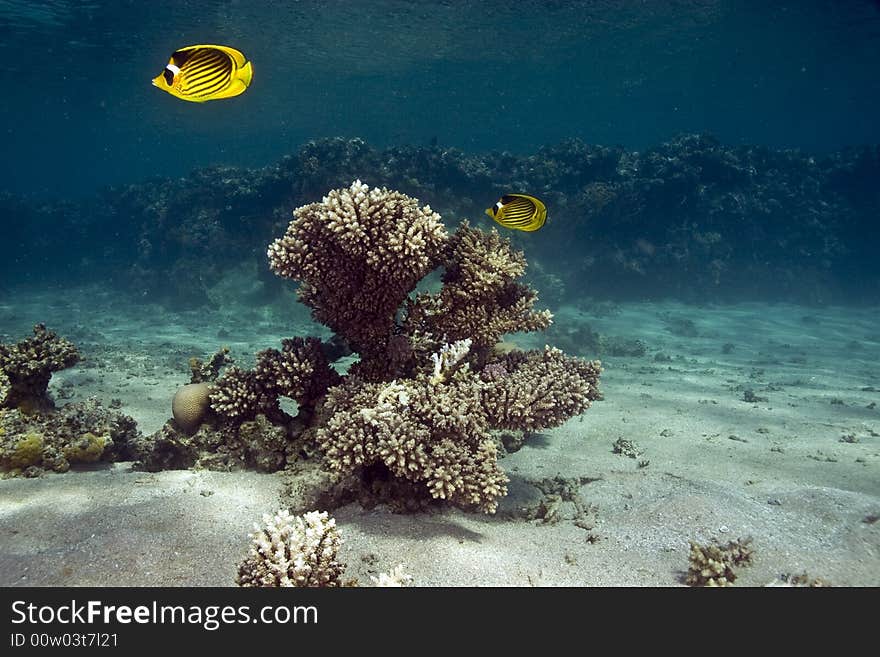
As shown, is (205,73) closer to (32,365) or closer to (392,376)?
(392,376)

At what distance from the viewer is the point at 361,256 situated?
476 cm

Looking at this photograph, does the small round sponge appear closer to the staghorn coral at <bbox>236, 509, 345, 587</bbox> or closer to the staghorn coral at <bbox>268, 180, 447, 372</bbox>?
the staghorn coral at <bbox>268, 180, 447, 372</bbox>

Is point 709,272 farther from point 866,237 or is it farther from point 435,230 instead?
point 435,230

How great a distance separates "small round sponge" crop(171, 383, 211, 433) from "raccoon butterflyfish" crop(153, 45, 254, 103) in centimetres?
342

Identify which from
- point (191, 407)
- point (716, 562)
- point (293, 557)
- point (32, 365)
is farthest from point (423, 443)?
point (32, 365)

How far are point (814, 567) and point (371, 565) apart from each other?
127 inches

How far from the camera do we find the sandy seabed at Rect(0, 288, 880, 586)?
3.60 meters

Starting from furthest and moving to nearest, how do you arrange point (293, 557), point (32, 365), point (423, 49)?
point (423, 49), point (32, 365), point (293, 557)

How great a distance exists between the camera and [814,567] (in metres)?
3.59

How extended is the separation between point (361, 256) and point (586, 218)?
18.2 m

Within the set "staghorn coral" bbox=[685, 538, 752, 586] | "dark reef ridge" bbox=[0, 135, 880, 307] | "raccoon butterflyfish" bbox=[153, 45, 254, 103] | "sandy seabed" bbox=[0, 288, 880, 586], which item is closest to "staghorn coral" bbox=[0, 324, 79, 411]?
"sandy seabed" bbox=[0, 288, 880, 586]

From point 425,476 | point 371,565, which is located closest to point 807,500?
point 425,476

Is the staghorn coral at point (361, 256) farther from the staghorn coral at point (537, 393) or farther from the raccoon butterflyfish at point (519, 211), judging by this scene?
the staghorn coral at point (537, 393)

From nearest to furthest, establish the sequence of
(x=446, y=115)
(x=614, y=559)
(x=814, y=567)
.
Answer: (x=814, y=567)
(x=614, y=559)
(x=446, y=115)
